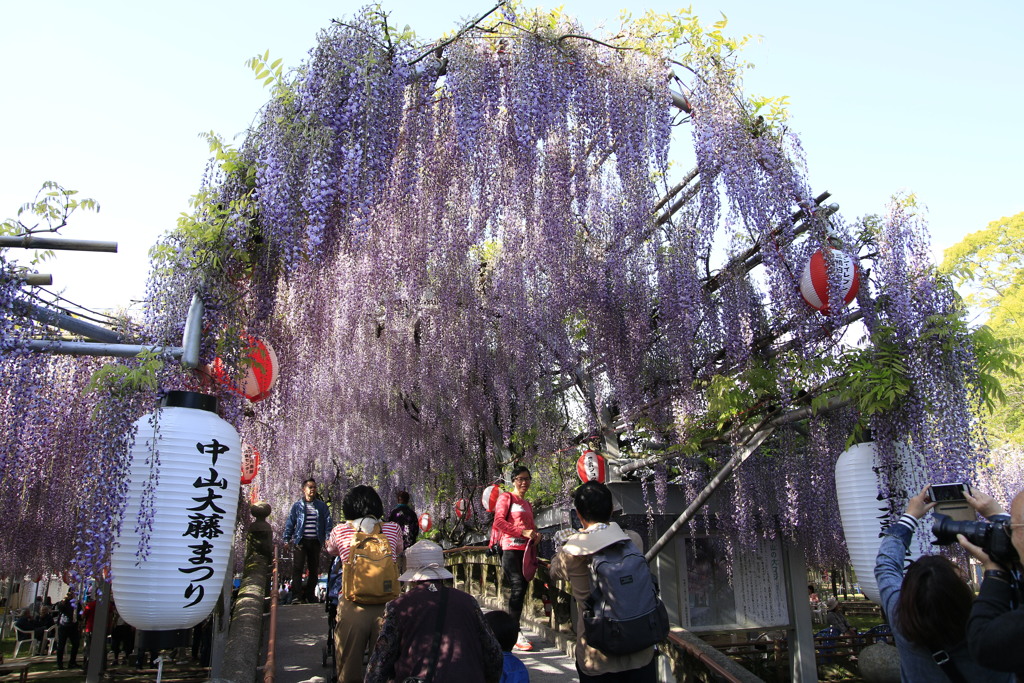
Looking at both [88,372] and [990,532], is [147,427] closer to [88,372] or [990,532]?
[990,532]

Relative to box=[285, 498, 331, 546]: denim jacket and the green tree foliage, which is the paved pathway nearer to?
box=[285, 498, 331, 546]: denim jacket

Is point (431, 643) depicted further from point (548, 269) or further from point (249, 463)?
point (249, 463)

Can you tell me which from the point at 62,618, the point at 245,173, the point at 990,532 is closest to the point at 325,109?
the point at 245,173

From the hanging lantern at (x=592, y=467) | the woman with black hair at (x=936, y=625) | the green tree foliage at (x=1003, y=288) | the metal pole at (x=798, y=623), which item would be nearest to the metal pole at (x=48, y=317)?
the woman with black hair at (x=936, y=625)

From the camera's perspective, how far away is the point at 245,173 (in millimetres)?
4238

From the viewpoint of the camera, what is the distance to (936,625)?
2.11m

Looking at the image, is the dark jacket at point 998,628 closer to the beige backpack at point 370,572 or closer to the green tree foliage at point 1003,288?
the beige backpack at point 370,572

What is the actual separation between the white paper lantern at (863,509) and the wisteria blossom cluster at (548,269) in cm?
17

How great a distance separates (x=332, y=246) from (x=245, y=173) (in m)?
0.72

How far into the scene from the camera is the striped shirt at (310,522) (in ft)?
22.2

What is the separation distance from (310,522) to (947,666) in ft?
18.8

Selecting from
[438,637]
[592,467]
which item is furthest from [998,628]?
[592,467]

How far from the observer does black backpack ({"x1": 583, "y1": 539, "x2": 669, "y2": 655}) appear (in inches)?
111

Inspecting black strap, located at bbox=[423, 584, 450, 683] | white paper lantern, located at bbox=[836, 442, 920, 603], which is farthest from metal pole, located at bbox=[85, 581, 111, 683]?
white paper lantern, located at bbox=[836, 442, 920, 603]
